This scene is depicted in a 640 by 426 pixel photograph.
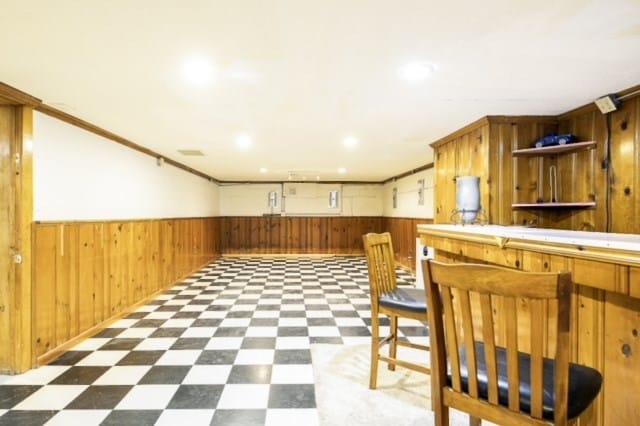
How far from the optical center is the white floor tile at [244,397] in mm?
2125

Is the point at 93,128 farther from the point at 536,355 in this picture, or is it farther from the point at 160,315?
the point at 536,355

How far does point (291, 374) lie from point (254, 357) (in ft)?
1.50

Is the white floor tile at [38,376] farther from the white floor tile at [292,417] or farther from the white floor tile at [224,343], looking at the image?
the white floor tile at [292,417]

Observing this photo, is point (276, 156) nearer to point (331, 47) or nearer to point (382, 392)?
point (331, 47)

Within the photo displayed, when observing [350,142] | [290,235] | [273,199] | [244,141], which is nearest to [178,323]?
[244,141]

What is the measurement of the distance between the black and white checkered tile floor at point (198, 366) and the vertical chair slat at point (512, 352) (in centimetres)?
130

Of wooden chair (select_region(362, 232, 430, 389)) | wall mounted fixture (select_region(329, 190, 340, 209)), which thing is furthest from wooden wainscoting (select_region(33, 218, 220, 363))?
wall mounted fixture (select_region(329, 190, 340, 209))

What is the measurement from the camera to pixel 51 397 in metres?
2.24

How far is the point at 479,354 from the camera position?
1.31m

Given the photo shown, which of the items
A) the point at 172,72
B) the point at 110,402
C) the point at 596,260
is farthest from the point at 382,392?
the point at 172,72

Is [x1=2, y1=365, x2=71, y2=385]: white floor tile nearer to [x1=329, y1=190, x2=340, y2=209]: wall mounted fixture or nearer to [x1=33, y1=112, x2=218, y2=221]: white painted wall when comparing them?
[x1=33, y1=112, x2=218, y2=221]: white painted wall

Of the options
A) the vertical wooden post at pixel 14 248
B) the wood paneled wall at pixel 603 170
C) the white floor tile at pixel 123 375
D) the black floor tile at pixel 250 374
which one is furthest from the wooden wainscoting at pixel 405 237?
the vertical wooden post at pixel 14 248

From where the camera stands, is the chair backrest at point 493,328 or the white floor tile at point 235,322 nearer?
the chair backrest at point 493,328

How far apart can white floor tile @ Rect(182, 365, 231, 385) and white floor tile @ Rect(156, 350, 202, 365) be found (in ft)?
0.49
